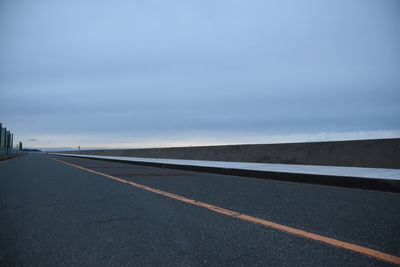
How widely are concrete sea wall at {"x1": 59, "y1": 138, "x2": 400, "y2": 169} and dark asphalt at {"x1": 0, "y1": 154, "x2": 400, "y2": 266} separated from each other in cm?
354

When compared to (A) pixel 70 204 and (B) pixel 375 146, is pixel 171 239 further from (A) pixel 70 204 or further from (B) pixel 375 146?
(B) pixel 375 146

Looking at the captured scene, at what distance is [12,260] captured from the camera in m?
2.71

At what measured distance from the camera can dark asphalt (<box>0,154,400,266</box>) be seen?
9.02 feet

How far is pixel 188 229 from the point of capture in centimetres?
370

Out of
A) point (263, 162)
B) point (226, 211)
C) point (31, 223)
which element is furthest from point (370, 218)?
point (263, 162)

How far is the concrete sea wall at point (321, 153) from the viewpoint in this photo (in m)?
9.20

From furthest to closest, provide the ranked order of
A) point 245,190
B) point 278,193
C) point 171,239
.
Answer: point 245,190 → point 278,193 → point 171,239

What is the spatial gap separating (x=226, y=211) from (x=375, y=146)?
683 centimetres

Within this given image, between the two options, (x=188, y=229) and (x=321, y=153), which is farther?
(x=321, y=153)

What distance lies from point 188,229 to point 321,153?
894cm

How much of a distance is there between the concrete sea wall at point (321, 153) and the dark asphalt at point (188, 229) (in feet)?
11.6

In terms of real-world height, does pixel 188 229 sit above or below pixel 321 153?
below

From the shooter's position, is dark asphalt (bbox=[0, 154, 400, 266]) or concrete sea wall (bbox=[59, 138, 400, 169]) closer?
dark asphalt (bbox=[0, 154, 400, 266])

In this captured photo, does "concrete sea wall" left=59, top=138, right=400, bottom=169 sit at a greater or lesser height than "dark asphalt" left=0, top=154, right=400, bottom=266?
greater
